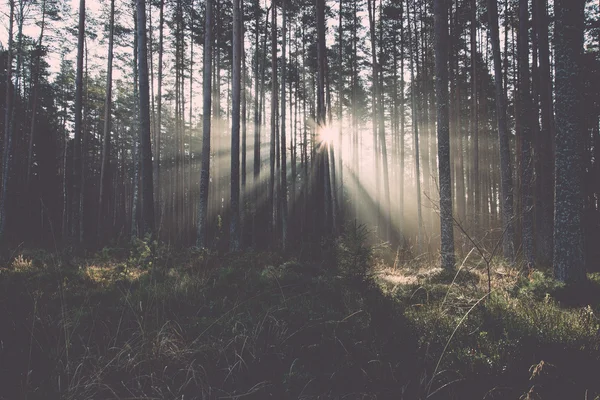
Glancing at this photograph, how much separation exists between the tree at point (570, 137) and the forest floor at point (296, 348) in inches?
26.0

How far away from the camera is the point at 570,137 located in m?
4.84

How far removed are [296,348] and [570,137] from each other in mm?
5628

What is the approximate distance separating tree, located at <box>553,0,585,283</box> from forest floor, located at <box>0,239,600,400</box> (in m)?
0.66

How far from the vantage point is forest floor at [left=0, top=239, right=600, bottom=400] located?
2.02m

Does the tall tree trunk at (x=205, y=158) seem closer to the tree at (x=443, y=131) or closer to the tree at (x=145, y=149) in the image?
the tree at (x=145, y=149)

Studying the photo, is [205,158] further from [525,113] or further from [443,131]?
[525,113]

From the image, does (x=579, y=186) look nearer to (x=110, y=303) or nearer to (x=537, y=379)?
(x=537, y=379)

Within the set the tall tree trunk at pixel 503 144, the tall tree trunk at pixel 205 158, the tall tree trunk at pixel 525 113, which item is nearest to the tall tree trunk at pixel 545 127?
the tall tree trunk at pixel 525 113

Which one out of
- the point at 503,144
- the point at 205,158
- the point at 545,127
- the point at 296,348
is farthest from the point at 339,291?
the point at 545,127

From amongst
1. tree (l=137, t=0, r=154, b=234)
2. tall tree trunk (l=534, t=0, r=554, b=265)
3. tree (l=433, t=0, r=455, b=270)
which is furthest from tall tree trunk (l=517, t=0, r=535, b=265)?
tree (l=137, t=0, r=154, b=234)

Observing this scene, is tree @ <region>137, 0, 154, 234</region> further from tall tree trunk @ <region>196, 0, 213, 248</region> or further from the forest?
tall tree trunk @ <region>196, 0, 213, 248</region>

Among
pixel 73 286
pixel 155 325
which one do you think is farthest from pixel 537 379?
pixel 73 286

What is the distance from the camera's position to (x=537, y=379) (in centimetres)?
209

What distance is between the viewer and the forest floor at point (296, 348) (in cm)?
202
